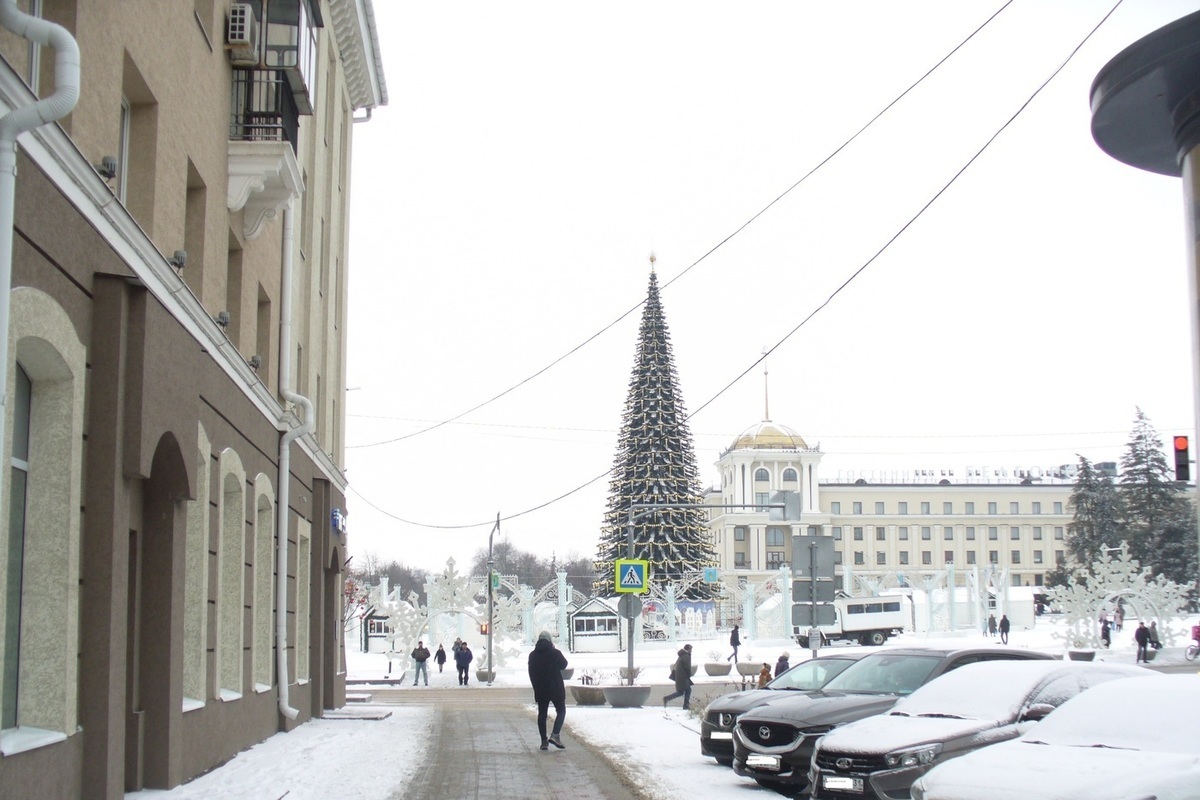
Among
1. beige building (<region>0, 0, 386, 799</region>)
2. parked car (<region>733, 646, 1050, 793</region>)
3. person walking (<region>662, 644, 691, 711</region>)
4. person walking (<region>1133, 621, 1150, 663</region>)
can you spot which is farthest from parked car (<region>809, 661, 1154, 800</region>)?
person walking (<region>1133, 621, 1150, 663</region>)

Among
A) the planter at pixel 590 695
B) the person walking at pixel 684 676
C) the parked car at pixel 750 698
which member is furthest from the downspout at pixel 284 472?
the planter at pixel 590 695

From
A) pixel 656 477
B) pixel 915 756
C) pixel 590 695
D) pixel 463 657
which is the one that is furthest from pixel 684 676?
pixel 656 477

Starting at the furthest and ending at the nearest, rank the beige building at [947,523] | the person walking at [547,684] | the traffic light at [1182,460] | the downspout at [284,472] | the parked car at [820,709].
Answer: the beige building at [947,523] → the downspout at [284,472] → the person walking at [547,684] → the parked car at [820,709] → the traffic light at [1182,460]

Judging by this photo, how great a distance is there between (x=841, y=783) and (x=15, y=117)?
29.3ft

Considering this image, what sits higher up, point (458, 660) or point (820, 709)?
point (820, 709)

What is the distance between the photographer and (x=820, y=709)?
47.8ft

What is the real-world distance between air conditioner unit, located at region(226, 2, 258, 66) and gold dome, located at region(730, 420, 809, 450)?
113 meters

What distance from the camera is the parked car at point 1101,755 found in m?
8.40

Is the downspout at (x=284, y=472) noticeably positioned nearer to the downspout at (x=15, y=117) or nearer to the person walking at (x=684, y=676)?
the person walking at (x=684, y=676)

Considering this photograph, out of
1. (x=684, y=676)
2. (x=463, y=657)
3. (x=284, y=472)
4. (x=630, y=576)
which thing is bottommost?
(x=463, y=657)

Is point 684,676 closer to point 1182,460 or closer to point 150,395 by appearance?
point 1182,460

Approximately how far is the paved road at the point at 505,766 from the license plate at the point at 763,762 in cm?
137

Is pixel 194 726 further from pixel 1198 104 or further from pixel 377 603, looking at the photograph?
pixel 377 603

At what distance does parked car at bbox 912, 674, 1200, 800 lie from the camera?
27.6 ft
